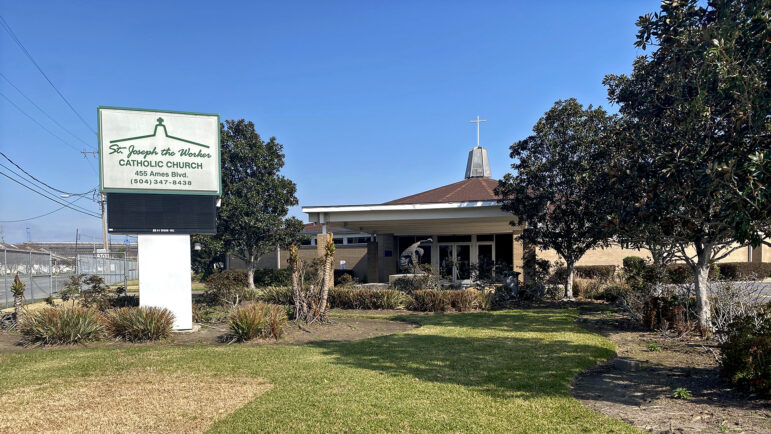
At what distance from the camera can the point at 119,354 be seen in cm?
925

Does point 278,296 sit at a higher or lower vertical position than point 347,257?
lower

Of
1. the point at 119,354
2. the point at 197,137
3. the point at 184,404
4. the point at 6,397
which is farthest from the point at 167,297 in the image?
the point at 184,404

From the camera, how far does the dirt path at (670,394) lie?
5266 mm

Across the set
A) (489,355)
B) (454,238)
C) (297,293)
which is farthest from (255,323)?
(454,238)

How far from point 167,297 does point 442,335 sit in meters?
6.60

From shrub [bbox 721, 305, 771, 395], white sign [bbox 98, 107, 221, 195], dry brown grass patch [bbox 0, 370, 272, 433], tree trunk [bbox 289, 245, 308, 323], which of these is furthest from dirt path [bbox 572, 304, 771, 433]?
white sign [bbox 98, 107, 221, 195]

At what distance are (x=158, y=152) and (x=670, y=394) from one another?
1164 cm

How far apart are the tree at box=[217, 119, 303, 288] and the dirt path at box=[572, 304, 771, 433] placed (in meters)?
18.3

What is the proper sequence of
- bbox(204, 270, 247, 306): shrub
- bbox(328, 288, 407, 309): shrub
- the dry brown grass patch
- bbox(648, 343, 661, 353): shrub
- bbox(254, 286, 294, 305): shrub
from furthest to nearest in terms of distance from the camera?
bbox(254, 286, 294, 305): shrub < bbox(328, 288, 407, 309): shrub < bbox(204, 270, 247, 306): shrub < bbox(648, 343, 661, 353): shrub < the dry brown grass patch

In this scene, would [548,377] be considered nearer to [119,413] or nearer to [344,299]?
[119,413]

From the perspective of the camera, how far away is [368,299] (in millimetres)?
16812

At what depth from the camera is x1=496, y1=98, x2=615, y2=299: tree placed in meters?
16.1

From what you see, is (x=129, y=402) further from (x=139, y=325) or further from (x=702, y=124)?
(x=702, y=124)

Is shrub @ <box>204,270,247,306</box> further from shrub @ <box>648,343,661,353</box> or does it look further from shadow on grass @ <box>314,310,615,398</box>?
shrub @ <box>648,343,661,353</box>
